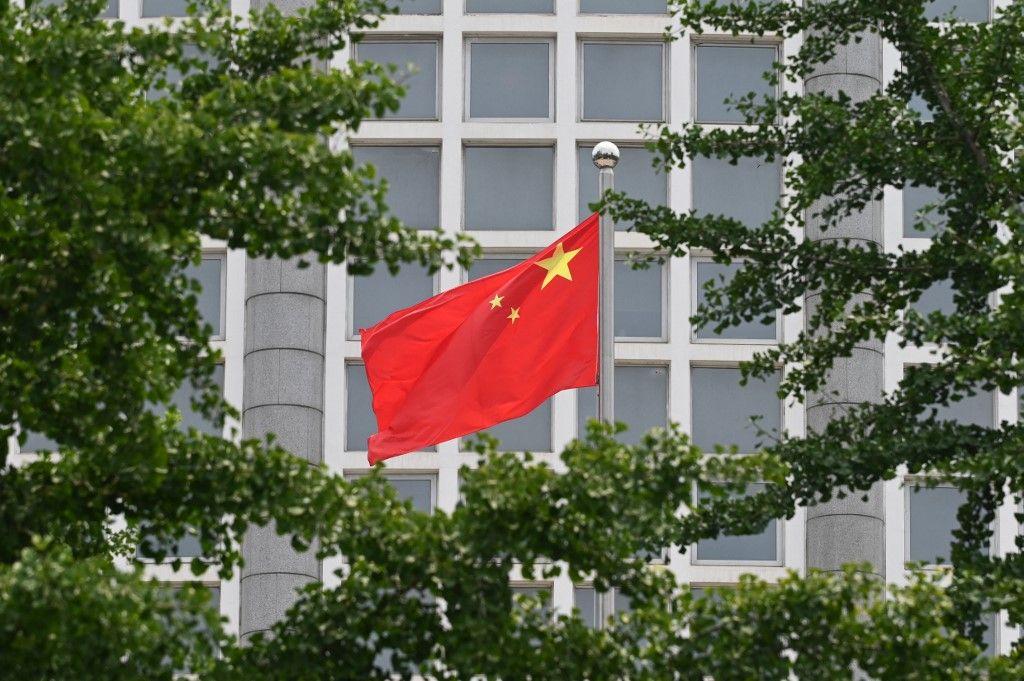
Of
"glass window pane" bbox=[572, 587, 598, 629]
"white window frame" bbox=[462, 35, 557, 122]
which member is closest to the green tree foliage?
"glass window pane" bbox=[572, 587, 598, 629]

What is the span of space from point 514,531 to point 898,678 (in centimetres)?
287

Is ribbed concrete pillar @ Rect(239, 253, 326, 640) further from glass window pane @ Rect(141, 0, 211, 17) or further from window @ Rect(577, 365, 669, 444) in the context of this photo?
glass window pane @ Rect(141, 0, 211, 17)

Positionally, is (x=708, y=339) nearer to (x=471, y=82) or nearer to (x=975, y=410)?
(x=975, y=410)

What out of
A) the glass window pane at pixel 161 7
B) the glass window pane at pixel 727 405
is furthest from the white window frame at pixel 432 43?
the glass window pane at pixel 727 405

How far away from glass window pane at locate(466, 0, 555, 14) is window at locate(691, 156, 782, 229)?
4069 millimetres

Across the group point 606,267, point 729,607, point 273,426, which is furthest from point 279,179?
point 273,426

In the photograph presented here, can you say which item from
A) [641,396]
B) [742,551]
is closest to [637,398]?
[641,396]

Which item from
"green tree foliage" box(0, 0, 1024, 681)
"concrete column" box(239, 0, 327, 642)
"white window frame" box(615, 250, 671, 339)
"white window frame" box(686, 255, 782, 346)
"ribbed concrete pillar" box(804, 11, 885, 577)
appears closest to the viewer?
"green tree foliage" box(0, 0, 1024, 681)

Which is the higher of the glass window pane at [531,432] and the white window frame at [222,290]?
the white window frame at [222,290]

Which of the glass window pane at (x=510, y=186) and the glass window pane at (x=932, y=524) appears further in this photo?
the glass window pane at (x=510, y=186)

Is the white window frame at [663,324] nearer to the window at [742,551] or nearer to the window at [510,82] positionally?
the window at [510,82]

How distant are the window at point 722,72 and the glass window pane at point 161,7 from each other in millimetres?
9668

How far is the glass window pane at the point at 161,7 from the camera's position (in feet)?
126

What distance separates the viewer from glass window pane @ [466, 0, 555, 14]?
3859 centimetres
